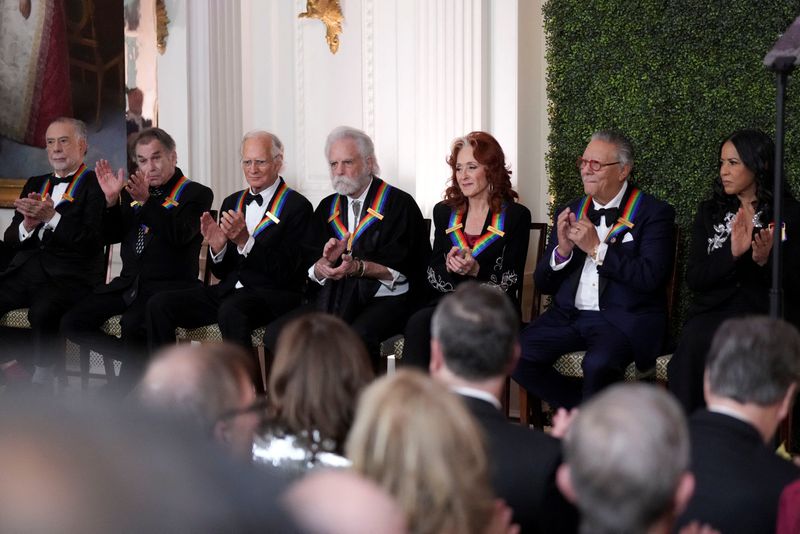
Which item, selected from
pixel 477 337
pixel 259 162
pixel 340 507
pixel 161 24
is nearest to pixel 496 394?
pixel 477 337

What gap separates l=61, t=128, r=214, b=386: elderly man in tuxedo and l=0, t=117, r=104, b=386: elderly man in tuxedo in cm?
16

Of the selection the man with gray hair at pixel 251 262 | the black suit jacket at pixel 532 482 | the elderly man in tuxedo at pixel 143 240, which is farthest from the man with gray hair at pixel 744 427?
the elderly man in tuxedo at pixel 143 240

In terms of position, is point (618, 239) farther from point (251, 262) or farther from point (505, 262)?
point (251, 262)

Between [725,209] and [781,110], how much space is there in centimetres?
135

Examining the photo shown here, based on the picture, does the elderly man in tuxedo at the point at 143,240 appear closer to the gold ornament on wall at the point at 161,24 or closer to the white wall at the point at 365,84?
the white wall at the point at 365,84

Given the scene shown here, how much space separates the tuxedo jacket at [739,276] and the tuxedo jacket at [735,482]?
2.39 metres

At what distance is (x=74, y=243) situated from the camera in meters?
6.05

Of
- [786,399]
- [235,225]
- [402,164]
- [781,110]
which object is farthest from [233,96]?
[786,399]

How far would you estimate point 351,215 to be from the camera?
5.56m

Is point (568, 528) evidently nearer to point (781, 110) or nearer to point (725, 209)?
point (781, 110)

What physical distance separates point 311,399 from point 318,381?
0.04 m

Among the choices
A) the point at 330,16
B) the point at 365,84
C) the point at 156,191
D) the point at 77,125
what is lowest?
the point at 156,191

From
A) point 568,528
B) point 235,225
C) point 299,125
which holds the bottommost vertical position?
point 568,528

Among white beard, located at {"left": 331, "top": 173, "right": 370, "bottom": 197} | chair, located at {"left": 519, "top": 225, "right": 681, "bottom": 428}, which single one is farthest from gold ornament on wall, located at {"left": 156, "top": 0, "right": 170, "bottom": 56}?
chair, located at {"left": 519, "top": 225, "right": 681, "bottom": 428}
